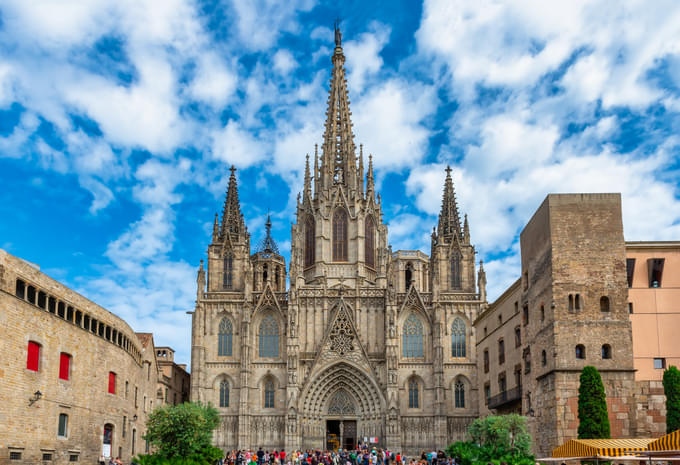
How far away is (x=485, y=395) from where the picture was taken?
48.4 m

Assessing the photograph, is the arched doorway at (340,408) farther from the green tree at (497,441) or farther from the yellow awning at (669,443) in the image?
the yellow awning at (669,443)

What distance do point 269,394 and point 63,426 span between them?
92.4 feet

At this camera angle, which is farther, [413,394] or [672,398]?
[413,394]

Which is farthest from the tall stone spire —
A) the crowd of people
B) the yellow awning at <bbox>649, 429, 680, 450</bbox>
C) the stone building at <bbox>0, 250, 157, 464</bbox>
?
the yellow awning at <bbox>649, 429, 680, 450</bbox>

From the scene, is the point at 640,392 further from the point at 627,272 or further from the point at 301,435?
the point at 301,435

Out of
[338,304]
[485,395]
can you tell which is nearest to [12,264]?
[485,395]

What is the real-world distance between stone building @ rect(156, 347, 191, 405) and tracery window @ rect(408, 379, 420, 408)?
18.5m

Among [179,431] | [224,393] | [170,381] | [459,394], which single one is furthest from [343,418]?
[179,431]

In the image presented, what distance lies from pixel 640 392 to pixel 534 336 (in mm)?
5569

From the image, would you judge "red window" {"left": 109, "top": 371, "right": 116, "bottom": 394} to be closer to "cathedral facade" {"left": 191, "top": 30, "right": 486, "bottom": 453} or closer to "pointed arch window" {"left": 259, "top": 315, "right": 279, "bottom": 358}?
"cathedral facade" {"left": 191, "top": 30, "right": 486, "bottom": 453}

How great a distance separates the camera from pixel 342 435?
59.2m

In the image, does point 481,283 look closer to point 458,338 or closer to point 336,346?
point 458,338

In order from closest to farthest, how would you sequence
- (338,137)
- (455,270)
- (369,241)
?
(455,270), (369,241), (338,137)

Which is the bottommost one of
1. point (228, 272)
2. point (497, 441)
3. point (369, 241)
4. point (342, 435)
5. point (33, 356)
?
point (342, 435)
